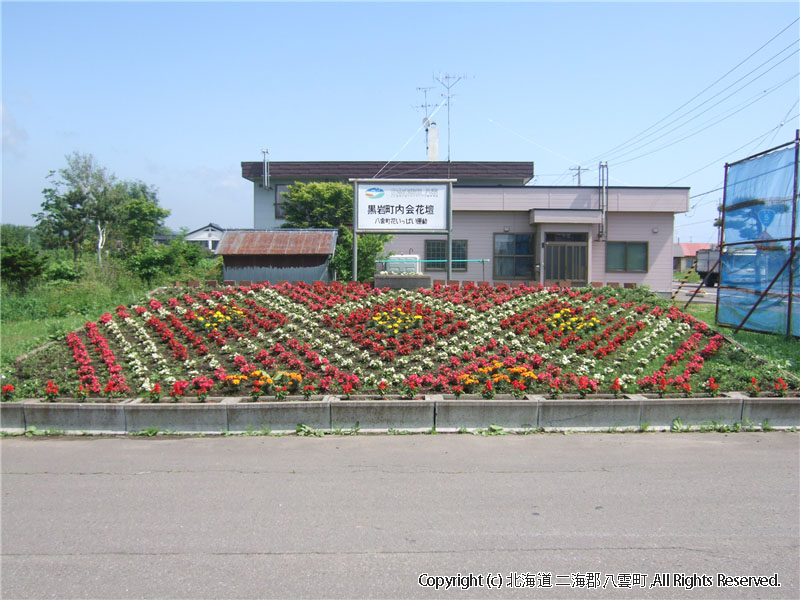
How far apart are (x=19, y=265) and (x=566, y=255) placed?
763 inches

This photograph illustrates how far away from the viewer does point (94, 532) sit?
15.1ft

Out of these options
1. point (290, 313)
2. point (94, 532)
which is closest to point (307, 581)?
point (94, 532)

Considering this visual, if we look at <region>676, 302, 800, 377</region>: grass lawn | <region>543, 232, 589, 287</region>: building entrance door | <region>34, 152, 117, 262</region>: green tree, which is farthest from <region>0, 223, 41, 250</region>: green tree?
<region>676, 302, 800, 377</region>: grass lawn

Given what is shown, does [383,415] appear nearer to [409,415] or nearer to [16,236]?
[409,415]

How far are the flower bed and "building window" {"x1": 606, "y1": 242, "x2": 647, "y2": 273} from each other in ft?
40.8

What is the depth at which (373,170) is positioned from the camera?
34500mm

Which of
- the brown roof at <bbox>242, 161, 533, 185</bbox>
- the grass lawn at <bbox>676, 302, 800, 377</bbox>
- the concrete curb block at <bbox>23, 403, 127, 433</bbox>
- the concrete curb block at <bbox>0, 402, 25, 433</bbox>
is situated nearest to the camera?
the concrete curb block at <bbox>23, 403, 127, 433</bbox>

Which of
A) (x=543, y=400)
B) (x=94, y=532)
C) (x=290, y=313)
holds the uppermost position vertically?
(x=290, y=313)

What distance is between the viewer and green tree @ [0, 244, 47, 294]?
62.3 ft

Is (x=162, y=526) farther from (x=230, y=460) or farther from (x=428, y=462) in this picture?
(x=428, y=462)

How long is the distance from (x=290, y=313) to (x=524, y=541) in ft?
25.7

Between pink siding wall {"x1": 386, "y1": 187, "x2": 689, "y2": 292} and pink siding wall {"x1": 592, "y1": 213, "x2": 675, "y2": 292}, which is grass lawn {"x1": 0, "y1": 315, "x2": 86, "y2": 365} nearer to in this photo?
pink siding wall {"x1": 386, "y1": 187, "x2": 689, "y2": 292}

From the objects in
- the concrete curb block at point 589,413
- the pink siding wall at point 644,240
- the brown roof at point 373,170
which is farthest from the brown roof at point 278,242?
the brown roof at point 373,170

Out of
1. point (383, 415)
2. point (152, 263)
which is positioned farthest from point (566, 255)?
point (383, 415)
